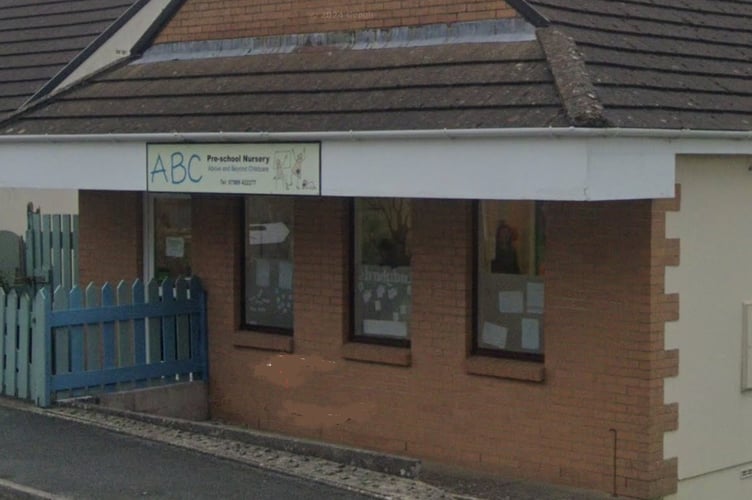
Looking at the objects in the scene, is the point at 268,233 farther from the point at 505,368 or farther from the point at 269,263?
the point at 505,368

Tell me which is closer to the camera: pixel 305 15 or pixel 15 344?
pixel 305 15

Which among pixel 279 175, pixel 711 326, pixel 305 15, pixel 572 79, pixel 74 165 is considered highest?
pixel 305 15

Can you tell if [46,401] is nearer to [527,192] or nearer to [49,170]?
[49,170]

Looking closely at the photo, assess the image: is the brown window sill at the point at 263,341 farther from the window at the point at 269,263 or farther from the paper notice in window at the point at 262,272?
the paper notice in window at the point at 262,272

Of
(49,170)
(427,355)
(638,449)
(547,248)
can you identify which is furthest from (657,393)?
(49,170)

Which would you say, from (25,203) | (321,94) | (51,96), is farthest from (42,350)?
(25,203)

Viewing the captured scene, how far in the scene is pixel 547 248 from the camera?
1054cm

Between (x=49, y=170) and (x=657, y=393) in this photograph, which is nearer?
(x=657, y=393)

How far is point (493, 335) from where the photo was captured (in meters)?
11.1

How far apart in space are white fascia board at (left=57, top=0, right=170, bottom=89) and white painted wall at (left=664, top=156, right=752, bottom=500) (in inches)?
250

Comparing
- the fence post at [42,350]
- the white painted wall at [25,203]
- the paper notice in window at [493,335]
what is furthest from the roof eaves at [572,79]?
the white painted wall at [25,203]

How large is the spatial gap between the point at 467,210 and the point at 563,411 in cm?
181

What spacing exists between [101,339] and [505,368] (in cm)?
384

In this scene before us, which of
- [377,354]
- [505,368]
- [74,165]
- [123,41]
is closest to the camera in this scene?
[505,368]
